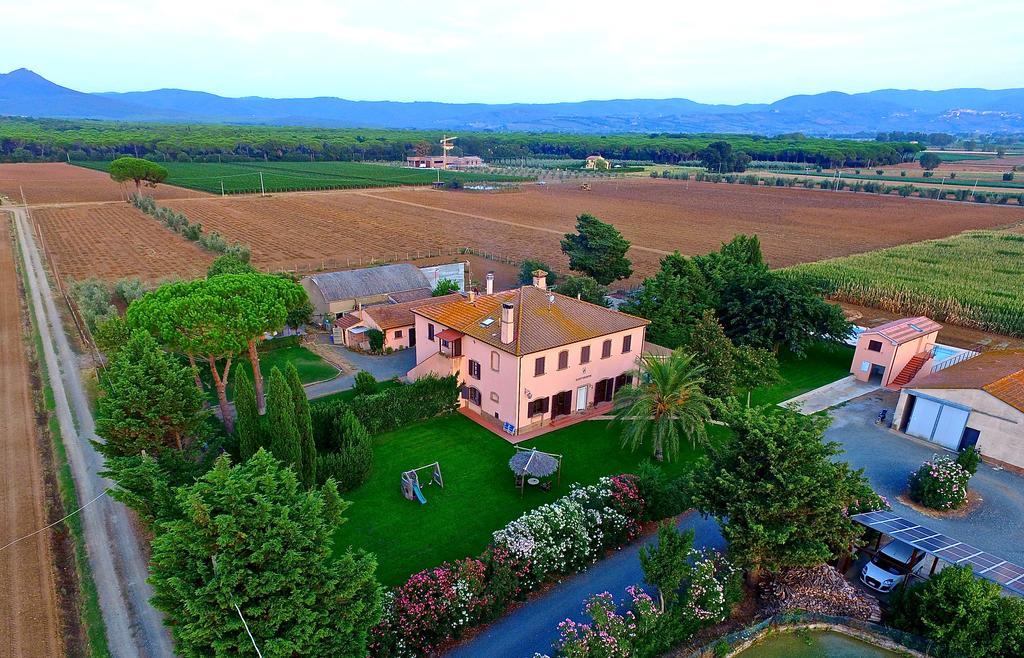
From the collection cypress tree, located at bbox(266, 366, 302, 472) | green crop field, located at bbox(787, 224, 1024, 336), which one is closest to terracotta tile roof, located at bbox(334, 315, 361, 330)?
cypress tree, located at bbox(266, 366, 302, 472)

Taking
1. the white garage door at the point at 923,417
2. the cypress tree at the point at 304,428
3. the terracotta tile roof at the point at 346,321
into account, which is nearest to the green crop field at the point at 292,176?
the terracotta tile roof at the point at 346,321

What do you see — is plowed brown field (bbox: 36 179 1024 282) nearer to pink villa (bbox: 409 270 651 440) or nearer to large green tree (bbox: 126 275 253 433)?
pink villa (bbox: 409 270 651 440)

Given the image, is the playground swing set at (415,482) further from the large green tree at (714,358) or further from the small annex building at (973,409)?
the small annex building at (973,409)

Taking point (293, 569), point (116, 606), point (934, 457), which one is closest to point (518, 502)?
point (293, 569)

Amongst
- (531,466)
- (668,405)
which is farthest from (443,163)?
(531,466)

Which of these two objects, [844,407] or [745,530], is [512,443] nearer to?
[745,530]

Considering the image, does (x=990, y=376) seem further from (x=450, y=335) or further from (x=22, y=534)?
(x=22, y=534)
